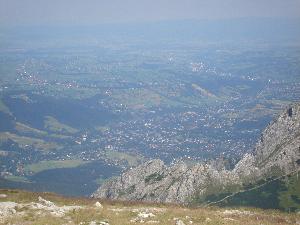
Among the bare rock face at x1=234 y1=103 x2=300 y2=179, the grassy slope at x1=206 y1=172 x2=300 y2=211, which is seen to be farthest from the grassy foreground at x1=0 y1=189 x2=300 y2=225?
the bare rock face at x1=234 y1=103 x2=300 y2=179

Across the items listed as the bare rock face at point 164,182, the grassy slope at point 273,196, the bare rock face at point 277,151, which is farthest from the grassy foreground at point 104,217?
the bare rock face at point 277,151

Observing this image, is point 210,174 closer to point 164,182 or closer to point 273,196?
point 164,182

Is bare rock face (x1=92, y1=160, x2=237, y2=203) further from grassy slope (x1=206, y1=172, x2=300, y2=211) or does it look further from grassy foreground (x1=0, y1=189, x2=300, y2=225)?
grassy foreground (x1=0, y1=189, x2=300, y2=225)

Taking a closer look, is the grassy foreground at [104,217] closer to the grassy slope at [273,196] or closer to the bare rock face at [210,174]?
the grassy slope at [273,196]

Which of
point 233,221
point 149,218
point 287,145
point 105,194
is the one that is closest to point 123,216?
point 149,218

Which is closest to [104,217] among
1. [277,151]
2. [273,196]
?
[273,196]

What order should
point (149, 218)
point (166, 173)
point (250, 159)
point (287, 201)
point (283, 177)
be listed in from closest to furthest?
point (149, 218)
point (287, 201)
point (283, 177)
point (166, 173)
point (250, 159)

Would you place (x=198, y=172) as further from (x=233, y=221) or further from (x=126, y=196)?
(x=233, y=221)

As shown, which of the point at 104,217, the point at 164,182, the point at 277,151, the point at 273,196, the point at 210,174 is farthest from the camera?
the point at 277,151
